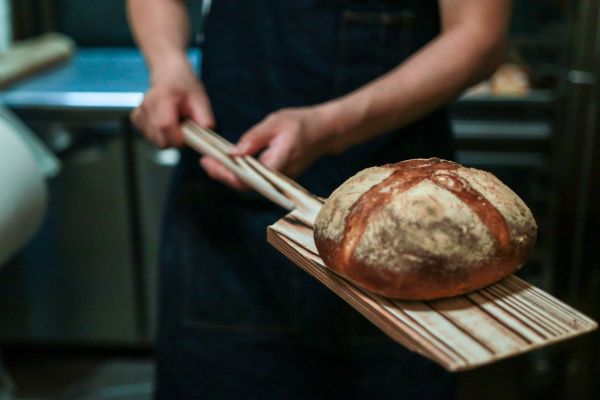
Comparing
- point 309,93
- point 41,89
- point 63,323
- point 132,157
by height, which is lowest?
point 63,323

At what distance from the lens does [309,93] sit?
1.02m

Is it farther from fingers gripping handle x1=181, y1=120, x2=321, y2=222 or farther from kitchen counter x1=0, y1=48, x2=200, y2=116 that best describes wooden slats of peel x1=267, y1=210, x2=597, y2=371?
kitchen counter x1=0, y1=48, x2=200, y2=116

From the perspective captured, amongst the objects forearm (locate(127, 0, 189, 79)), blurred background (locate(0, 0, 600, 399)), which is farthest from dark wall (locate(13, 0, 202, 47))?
forearm (locate(127, 0, 189, 79))

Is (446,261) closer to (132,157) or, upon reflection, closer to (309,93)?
(309,93)

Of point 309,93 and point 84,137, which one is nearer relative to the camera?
point 309,93

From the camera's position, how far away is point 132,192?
2.02 meters

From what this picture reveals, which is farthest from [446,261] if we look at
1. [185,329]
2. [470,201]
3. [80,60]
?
[80,60]

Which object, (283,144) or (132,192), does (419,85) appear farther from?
(132,192)

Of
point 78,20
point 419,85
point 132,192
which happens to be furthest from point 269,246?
point 78,20

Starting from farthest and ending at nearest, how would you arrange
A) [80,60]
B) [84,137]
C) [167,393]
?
[80,60] → [84,137] → [167,393]

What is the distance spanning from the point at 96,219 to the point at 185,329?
1017 millimetres

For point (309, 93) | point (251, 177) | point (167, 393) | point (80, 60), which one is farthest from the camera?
point (80, 60)

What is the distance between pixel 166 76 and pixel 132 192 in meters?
1.05

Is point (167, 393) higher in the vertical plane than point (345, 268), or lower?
lower
